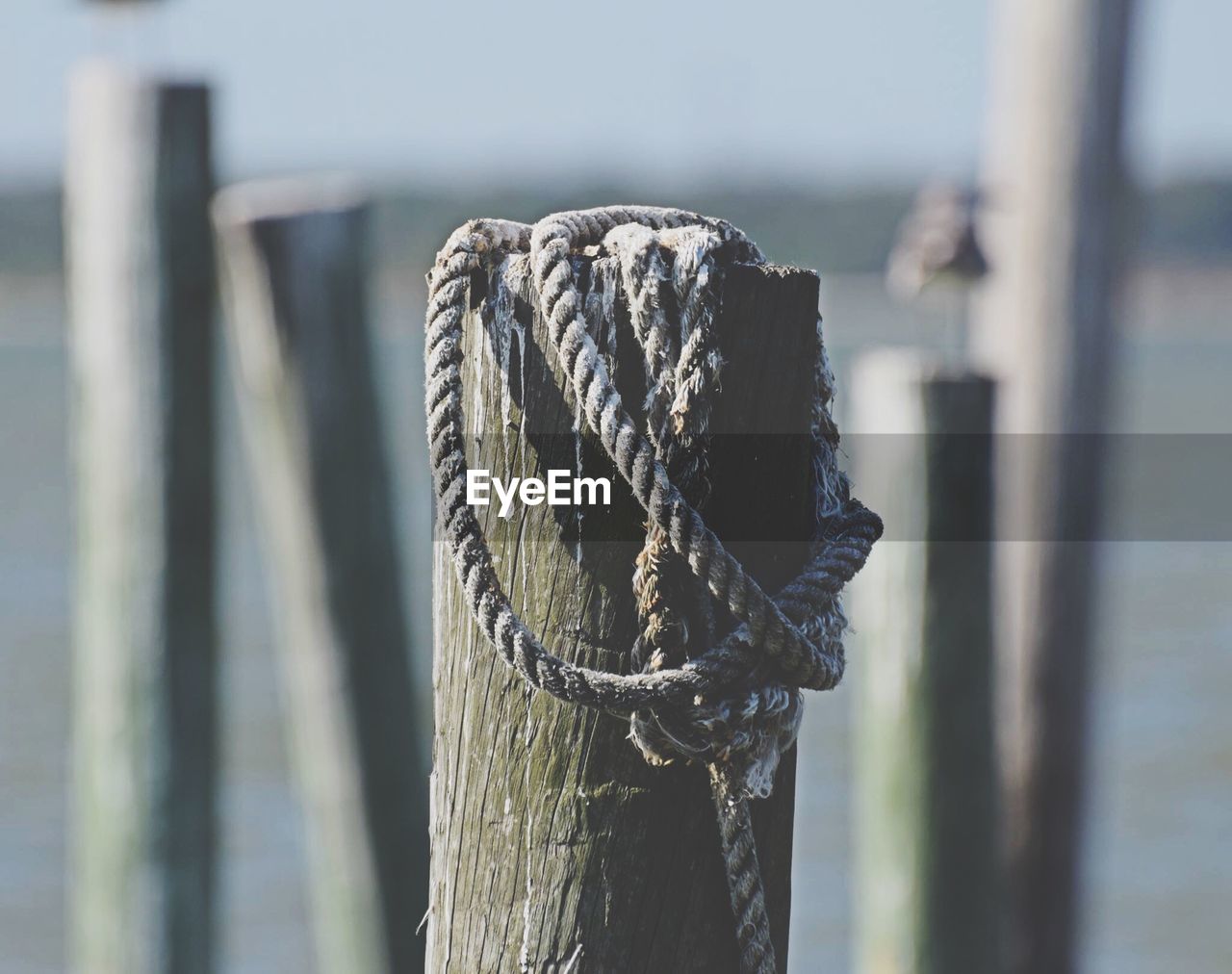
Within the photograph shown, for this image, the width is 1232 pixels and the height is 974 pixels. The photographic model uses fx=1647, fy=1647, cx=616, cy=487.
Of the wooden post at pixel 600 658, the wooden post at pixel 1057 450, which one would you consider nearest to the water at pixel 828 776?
the wooden post at pixel 1057 450

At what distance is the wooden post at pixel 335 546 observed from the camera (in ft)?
14.9

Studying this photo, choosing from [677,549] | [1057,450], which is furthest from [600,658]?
[1057,450]

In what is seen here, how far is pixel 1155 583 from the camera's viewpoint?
50.9 ft

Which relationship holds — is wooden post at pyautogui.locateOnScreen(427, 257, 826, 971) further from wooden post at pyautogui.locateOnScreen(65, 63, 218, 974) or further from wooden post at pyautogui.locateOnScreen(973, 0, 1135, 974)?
wooden post at pyautogui.locateOnScreen(973, 0, 1135, 974)

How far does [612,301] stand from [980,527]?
106 inches

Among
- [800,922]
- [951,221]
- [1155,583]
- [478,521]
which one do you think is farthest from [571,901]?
[1155,583]

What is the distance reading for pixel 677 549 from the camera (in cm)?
199

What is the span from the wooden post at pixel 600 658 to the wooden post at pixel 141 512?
242 centimetres

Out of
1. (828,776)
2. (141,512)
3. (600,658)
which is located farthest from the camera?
(828,776)

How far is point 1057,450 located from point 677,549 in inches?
142

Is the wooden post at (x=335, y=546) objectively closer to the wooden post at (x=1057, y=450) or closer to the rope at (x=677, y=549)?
the wooden post at (x=1057, y=450)

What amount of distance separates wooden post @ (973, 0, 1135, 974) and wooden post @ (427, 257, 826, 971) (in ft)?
10.9

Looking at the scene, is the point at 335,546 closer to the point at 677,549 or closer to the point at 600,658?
the point at 600,658

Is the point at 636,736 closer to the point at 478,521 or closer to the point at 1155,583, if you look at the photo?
the point at 478,521
